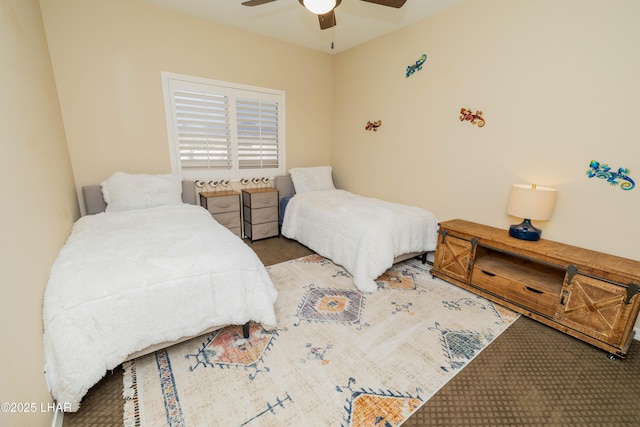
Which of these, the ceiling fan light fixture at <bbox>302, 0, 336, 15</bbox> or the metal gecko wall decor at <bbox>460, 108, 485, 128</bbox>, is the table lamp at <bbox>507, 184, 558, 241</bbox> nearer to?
the metal gecko wall decor at <bbox>460, 108, 485, 128</bbox>

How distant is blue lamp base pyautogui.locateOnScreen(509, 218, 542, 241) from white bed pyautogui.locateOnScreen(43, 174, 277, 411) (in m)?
2.17

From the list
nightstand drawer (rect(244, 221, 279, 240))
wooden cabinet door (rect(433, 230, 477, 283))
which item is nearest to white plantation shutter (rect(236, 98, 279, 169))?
nightstand drawer (rect(244, 221, 279, 240))

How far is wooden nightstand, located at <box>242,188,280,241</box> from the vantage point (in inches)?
147

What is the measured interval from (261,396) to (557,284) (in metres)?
2.42

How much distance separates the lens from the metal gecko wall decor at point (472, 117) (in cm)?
279

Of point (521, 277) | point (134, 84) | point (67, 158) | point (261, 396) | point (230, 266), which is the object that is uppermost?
point (134, 84)

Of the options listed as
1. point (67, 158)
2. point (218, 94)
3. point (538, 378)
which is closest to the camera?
point (538, 378)

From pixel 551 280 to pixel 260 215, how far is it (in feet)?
10.6

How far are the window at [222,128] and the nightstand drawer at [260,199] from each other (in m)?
0.38

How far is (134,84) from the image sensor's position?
3.01 metres

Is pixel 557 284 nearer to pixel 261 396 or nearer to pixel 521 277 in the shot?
pixel 521 277

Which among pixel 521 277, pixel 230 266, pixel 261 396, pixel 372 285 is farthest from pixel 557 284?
pixel 230 266

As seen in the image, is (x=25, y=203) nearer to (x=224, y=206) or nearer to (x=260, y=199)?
(x=224, y=206)

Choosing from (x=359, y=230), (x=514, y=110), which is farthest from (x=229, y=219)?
(x=514, y=110)
